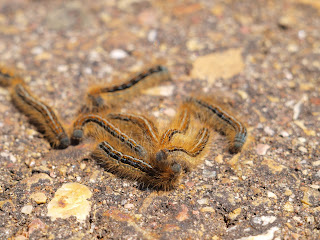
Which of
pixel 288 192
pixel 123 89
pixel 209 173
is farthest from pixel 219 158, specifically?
pixel 123 89

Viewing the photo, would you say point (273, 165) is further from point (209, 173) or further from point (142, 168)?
point (142, 168)

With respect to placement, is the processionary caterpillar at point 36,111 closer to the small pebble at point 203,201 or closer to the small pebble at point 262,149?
the small pebble at point 203,201

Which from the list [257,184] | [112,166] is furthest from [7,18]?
[257,184]

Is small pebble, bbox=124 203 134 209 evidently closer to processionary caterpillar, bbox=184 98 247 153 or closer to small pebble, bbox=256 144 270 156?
processionary caterpillar, bbox=184 98 247 153

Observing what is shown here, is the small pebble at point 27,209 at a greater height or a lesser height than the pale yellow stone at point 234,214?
lesser

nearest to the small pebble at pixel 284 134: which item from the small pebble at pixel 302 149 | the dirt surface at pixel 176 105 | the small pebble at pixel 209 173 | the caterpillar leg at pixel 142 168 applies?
the dirt surface at pixel 176 105

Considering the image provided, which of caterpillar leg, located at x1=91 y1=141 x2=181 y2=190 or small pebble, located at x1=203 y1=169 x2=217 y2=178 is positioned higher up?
caterpillar leg, located at x1=91 y1=141 x2=181 y2=190

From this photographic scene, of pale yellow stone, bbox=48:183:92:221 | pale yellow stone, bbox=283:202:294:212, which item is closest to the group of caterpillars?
pale yellow stone, bbox=48:183:92:221
